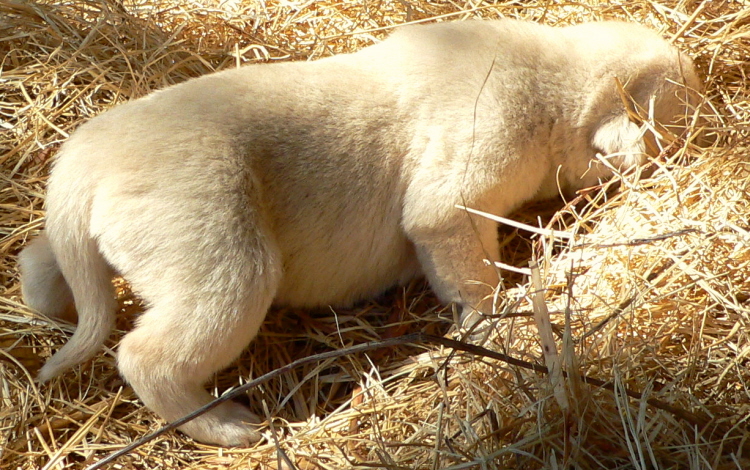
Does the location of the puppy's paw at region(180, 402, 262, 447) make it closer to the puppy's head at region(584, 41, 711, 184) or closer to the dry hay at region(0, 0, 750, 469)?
the dry hay at region(0, 0, 750, 469)

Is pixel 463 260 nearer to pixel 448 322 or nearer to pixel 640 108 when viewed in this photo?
pixel 448 322

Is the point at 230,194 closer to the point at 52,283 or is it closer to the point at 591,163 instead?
the point at 52,283

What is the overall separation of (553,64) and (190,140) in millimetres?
1331

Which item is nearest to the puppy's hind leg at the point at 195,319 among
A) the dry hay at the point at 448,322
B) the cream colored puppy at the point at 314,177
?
the cream colored puppy at the point at 314,177

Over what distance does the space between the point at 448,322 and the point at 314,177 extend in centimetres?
81

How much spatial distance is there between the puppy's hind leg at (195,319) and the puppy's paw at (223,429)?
0.09 meters

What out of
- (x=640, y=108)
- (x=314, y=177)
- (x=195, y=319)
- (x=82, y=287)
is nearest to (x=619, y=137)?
(x=640, y=108)

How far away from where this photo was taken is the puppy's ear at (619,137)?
2.90m

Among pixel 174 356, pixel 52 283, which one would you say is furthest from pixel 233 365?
pixel 52 283

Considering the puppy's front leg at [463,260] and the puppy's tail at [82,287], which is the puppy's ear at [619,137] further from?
the puppy's tail at [82,287]

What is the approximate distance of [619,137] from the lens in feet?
9.52

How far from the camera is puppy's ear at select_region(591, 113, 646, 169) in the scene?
114 inches

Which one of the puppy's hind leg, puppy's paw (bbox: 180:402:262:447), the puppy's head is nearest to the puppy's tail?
the puppy's hind leg

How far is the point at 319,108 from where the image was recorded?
2633mm
